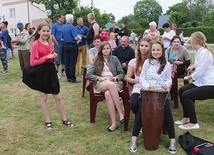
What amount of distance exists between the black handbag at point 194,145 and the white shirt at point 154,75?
2.51ft

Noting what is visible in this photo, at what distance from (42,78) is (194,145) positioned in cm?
233

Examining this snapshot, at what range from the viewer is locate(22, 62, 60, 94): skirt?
4723 mm

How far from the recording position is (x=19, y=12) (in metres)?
53.3

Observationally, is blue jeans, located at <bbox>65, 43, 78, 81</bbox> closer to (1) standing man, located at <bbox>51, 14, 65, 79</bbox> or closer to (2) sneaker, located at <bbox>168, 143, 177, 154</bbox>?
(1) standing man, located at <bbox>51, 14, 65, 79</bbox>

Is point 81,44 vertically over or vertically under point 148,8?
under

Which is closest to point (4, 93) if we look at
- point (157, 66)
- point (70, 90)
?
point (70, 90)

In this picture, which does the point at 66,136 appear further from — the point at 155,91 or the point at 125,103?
the point at 155,91

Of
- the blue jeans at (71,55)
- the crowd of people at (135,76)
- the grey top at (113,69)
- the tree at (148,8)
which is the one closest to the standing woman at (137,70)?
the crowd of people at (135,76)

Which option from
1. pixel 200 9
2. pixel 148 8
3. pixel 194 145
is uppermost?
pixel 148 8

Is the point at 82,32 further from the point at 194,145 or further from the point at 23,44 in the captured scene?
the point at 194,145

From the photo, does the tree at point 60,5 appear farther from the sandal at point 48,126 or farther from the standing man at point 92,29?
the sandal at point 48,126

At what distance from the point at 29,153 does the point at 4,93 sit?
3.75 m

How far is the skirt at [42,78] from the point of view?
472 cm

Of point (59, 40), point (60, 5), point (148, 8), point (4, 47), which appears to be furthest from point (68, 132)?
point (148, 8)
